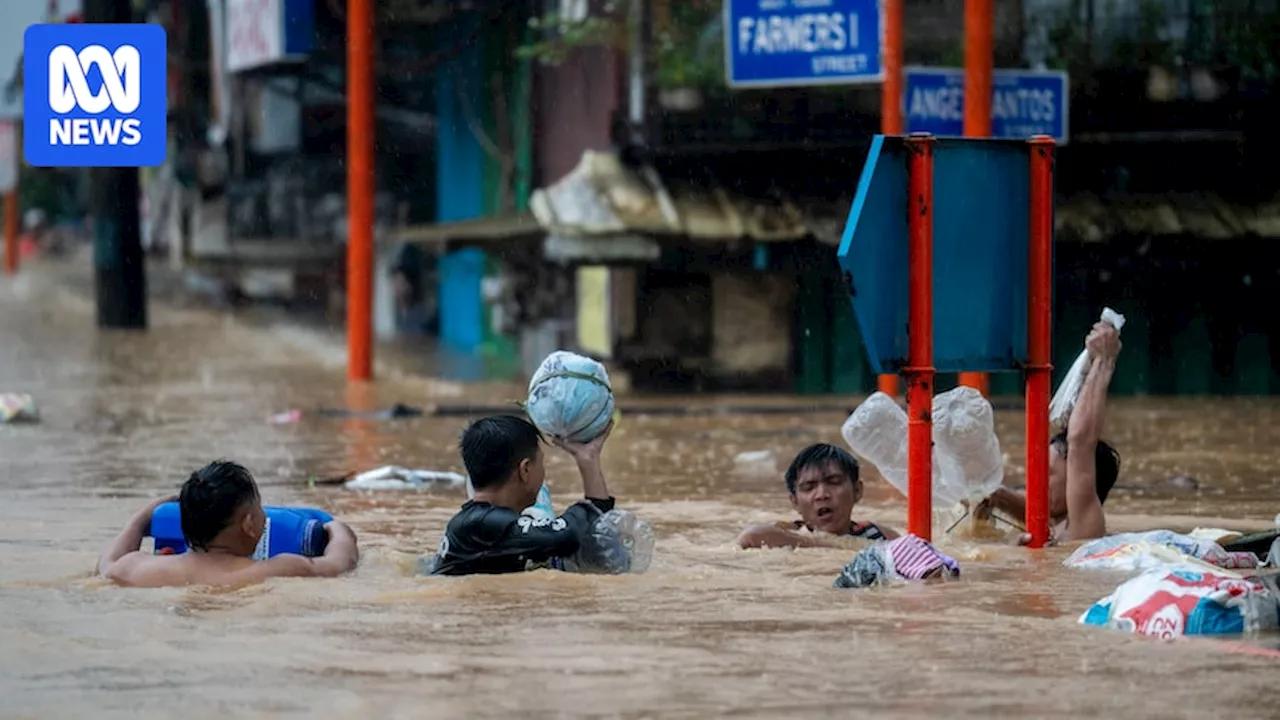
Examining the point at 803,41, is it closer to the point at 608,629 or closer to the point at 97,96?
the point at 97,96

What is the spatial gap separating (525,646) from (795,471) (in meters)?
2.57

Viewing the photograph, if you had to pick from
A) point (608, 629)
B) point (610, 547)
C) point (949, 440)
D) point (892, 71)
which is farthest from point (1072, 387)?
point (892, 71)

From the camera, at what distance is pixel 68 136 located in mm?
10062

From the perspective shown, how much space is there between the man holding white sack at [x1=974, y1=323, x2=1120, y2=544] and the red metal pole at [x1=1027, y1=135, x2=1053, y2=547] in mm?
113

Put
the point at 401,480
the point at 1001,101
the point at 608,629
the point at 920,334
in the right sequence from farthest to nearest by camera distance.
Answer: the point at 1001,101, the point at 401,480, the point at 920,334, the point at 608,629

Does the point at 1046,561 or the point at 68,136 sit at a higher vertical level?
the point at 68,136

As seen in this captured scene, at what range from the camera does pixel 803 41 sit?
1600cm

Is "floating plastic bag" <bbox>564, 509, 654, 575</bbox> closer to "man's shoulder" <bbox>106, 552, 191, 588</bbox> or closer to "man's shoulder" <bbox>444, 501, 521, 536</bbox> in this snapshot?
"man's shoulder" <bbox>444, 501, 521, 536</bbox>

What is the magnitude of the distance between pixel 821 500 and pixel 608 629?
2.11 m

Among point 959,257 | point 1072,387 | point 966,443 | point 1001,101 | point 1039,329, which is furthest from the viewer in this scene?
point 1001,101

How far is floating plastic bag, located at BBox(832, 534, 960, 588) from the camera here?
801 cm

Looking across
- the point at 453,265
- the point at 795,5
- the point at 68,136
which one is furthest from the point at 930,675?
the point at 453,265

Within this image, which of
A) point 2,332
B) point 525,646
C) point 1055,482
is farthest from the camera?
point 2,332

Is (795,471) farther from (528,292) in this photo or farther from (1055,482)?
(528,292)
